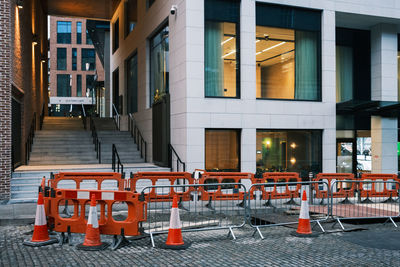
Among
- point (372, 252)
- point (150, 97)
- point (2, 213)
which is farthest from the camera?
point (150, 97)

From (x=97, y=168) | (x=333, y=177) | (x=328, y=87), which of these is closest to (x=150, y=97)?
(x=97, y=168)

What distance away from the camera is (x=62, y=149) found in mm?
20688

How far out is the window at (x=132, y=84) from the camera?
25.8 m

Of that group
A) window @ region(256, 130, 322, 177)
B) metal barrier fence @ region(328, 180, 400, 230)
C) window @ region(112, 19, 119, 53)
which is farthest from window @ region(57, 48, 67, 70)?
metal barrier fence @ region(328, 180, 400, 230)

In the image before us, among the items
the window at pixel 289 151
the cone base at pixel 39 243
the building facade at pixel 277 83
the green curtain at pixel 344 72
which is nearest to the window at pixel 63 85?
the building facade at pixel 277 83

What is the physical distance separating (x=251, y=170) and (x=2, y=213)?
9140 millimetres

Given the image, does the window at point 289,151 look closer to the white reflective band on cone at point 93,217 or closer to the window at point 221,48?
the window at point 221,48

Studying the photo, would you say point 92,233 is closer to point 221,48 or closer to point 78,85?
point 221,48

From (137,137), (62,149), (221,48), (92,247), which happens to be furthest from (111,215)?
(137,137)

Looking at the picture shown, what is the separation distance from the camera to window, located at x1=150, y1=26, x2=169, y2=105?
1889 cm

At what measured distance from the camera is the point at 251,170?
16562mm

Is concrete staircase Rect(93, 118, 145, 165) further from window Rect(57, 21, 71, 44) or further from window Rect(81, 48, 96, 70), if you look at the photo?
window Rect(57, 21, 71, 44)

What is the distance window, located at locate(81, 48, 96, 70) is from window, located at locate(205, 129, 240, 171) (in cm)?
6451

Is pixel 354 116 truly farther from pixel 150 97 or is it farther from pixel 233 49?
pixel 150 97
